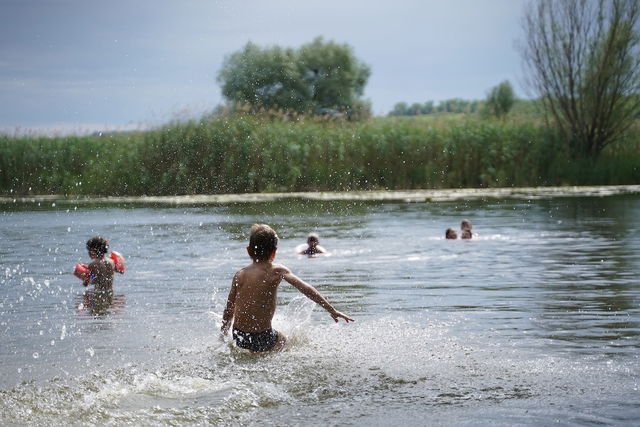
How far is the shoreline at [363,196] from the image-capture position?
32.2 m

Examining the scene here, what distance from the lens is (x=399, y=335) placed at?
899cm

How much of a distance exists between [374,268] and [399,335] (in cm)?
602

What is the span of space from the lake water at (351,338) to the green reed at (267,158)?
569 inches

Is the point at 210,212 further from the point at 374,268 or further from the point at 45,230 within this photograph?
the point at 374,268

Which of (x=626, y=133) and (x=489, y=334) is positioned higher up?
(x=626, y=133)

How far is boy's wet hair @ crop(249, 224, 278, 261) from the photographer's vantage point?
7824 millimetres

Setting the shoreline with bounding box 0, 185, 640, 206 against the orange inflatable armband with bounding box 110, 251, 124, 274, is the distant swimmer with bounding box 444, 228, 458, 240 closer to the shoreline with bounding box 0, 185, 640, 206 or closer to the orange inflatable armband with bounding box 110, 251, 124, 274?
the orange inflatable armband with bounding box 110, 251, 124, 274

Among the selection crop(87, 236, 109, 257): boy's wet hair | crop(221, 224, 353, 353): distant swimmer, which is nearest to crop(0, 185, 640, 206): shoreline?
crop(87, 236, 109, 257): boy's wet hair

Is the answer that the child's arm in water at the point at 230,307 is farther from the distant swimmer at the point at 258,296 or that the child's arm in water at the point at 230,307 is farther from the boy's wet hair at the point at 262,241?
the boy's wet hair at the point at 262,241

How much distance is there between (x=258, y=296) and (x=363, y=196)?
25327mm

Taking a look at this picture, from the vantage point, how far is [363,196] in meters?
33.1

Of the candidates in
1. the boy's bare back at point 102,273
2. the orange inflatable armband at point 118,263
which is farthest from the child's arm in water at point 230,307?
the orange inflatable armband at point 118,263

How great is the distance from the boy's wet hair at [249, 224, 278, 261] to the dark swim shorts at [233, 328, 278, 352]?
659mm

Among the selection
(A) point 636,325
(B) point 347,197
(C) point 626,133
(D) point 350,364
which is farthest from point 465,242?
(C) point 626,133
